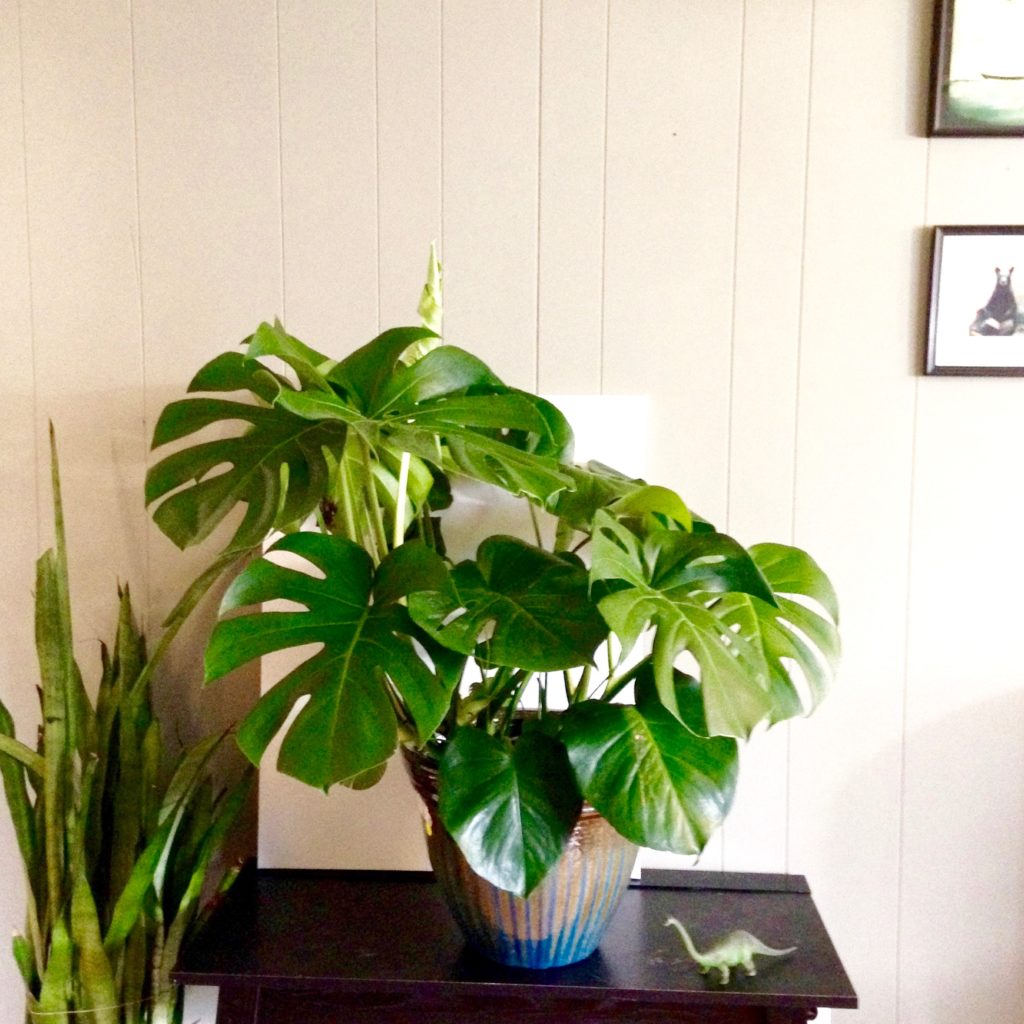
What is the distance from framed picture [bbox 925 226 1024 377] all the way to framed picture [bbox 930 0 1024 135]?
0.14m

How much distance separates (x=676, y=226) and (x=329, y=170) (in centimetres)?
49

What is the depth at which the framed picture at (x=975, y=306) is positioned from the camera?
1.26 m

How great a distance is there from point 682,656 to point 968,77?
0.86m

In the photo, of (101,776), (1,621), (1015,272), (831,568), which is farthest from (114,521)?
(1015,272)

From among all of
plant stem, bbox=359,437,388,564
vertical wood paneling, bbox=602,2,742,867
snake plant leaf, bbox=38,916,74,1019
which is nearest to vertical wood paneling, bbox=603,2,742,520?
vertical wood paneling, bbox=602,2,742,867

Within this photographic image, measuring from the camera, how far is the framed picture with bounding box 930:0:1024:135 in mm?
1239

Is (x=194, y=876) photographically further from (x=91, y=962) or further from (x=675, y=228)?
(x=675, y=228)

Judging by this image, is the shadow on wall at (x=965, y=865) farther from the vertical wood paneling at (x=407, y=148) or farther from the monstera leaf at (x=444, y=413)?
the vertical wood paneling at (x=407, y=148)

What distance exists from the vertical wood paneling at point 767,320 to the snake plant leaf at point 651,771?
1.62 ft

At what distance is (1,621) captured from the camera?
1382 millimetres

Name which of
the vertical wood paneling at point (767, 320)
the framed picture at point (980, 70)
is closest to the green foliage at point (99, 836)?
the vertical wood paneling at point (767, 320)

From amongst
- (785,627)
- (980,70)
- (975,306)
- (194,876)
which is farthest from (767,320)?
(194,876)

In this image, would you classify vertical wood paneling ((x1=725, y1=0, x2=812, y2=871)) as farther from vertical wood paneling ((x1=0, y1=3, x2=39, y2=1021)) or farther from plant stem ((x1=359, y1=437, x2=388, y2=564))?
vertical wood paneling ((x1=0, y1=3, x2=39, y2=1021))

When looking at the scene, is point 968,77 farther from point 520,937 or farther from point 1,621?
point 1,621
